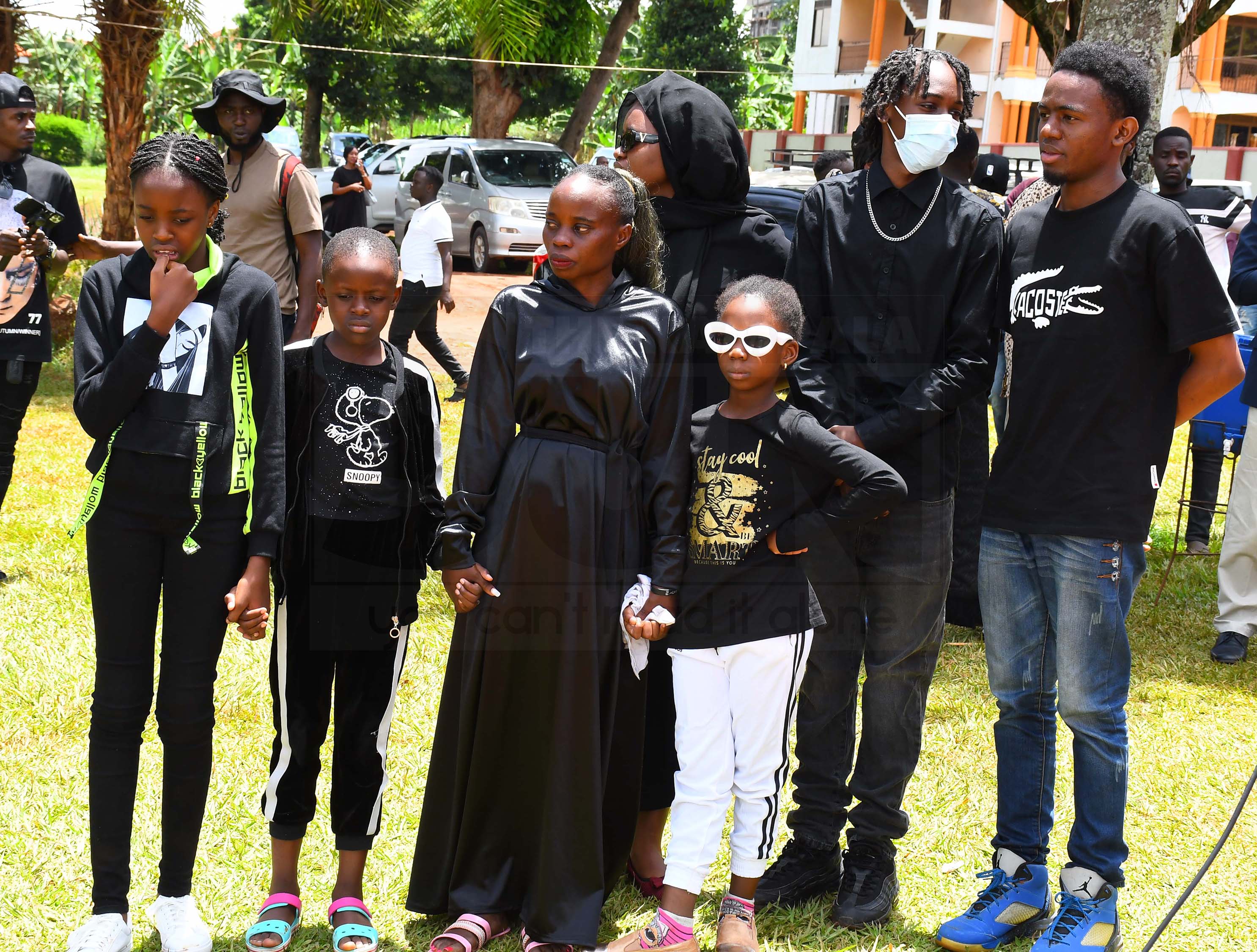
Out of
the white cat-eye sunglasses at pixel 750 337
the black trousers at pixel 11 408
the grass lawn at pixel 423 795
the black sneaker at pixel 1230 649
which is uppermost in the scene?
the white cat-eye sunglasses at pixel 750 337

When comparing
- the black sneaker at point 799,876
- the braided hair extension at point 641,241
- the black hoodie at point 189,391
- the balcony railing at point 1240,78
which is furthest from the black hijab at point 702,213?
the balcony railing at point 1240,78

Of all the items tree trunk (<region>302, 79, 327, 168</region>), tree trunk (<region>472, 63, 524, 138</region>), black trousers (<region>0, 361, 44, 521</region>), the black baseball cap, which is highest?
tree trunk (<region>302, 79, 327, 168</region>)

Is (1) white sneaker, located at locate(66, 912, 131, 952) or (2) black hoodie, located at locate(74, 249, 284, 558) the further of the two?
(1) white sneaker, located at locate(66, 912, 131, 952)

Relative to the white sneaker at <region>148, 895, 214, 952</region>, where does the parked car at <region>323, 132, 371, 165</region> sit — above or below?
above

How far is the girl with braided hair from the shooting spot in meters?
2.81

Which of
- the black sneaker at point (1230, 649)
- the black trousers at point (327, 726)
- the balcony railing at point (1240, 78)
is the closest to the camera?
the black trousers at point (327, 726)

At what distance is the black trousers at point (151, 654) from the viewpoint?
2.83 m

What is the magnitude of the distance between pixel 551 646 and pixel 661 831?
808 mm

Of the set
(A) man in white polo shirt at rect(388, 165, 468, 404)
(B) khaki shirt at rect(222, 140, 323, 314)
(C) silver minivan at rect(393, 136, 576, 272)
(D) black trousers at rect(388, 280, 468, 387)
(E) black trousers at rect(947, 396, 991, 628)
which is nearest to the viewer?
(E) black trousers at rect(947, 396, 991, 628)

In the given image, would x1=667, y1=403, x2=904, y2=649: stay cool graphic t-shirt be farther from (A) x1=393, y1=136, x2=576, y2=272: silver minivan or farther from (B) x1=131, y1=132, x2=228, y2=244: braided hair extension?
(A) x1=393, y1=136, x2=576, y2=272: silver minivan

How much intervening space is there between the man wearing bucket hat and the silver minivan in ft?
37.7

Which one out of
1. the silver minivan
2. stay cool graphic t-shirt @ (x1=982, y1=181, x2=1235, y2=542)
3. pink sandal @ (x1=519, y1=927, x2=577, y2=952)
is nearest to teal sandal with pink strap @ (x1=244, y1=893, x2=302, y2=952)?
pink sandal @ (x1=519, y1=927, x2=577, y2=952)

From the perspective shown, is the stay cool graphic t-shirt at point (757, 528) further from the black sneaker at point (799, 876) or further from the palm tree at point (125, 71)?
the palm tree at point (125, 71)

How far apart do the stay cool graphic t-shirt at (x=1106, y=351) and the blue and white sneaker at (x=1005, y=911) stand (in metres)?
0.96
